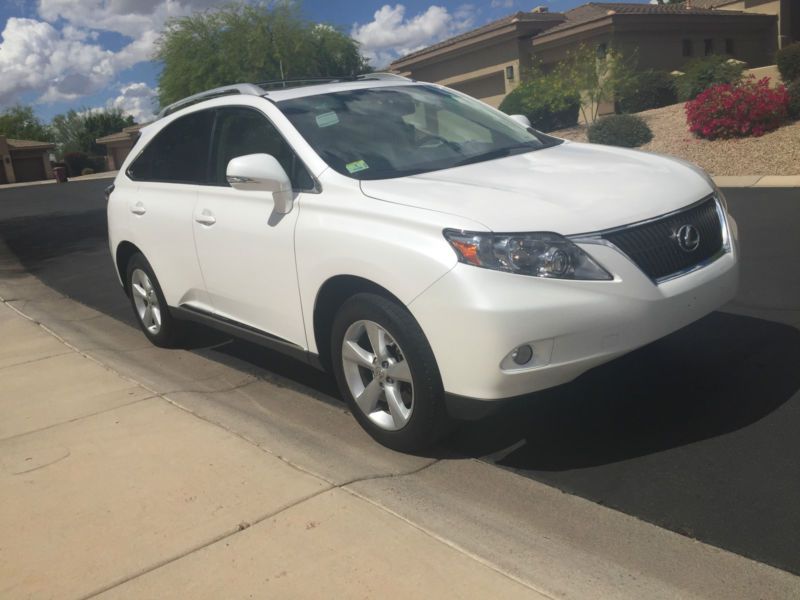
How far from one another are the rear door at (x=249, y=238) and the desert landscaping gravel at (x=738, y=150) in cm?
1266

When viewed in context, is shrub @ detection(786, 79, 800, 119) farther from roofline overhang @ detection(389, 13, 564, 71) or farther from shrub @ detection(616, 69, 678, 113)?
roofline overhang @ detection(389, 13, 564, 71)

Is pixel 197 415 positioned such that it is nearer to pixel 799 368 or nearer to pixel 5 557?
pixel 5 557

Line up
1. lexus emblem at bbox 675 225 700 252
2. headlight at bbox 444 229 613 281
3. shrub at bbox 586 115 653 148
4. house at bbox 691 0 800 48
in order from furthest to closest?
house at bbox 691 0 800 48 → shrub at bbox 586 115 653 148 → lexus emblem at bbox 675 225 700 252 → headlight at bbox 444 229 613 281

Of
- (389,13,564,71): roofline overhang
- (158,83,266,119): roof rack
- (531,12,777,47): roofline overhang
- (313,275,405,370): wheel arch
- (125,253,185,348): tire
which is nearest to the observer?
(313,275,405,370): wheel arch

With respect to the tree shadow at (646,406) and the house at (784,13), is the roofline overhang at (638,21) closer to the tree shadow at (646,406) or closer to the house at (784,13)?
the house at (784,13)

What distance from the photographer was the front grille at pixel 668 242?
3.78 meters

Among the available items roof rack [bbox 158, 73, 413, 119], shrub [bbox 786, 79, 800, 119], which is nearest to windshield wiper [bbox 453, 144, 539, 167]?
roof rack [bbox 158, 73, 413, 119]

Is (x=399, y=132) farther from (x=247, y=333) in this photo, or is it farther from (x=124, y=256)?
(x=124, y=256)

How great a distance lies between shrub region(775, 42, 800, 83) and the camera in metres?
21.4

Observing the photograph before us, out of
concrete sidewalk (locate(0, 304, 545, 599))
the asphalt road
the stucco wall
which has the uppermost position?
the stucco wall

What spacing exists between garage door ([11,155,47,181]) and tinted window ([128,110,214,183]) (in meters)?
71.9

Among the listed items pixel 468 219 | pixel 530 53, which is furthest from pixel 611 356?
pixel 530 53

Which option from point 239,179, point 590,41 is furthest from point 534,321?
point 590,41

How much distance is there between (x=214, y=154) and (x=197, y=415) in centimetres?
177
